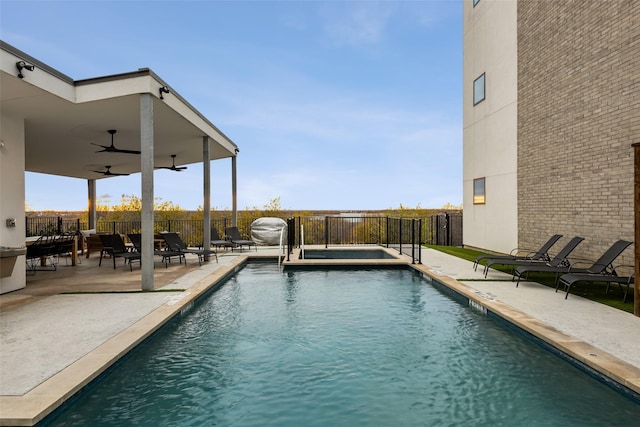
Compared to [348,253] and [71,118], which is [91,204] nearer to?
[71,118]

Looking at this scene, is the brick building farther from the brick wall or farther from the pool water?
the pool water

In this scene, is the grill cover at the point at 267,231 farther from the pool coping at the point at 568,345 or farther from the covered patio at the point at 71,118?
the pool coping at the point at 568,345

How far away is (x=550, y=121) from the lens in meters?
9.08

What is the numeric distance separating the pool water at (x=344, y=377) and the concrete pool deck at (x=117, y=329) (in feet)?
0.56

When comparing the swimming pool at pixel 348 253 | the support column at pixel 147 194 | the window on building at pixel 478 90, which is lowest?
the swimming pool at pixel 348 253

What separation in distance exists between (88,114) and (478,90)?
35.7 ft

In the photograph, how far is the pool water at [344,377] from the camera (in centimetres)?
306

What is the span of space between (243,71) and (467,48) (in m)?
A: 13.8

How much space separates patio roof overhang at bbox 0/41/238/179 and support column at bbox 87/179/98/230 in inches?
132

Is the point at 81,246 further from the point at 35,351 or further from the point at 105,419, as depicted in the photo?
the point at 105,419

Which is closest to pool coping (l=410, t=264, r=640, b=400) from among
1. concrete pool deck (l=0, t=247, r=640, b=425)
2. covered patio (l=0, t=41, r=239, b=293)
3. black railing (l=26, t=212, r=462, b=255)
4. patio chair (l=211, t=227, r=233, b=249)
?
concrete pool deck (l=0, t=247, r=640, b=425)

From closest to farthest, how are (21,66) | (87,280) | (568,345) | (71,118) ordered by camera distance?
(568,345)
(21,66)
(71,118)
(87,280)

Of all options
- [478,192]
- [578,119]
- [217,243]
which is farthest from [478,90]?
[217,243]

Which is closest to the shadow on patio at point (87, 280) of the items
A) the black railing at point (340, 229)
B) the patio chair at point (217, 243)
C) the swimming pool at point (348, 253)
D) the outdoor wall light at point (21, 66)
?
the patio chair at point (217, 243)
